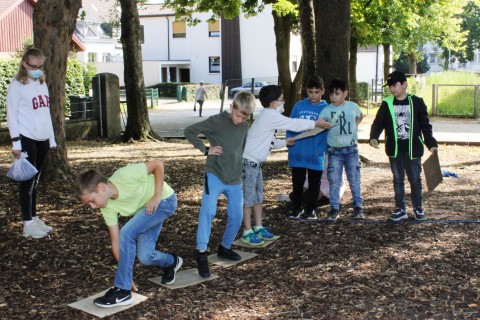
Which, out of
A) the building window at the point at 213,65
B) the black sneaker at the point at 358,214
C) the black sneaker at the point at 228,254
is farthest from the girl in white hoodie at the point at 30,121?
the building window at the point at 213,65

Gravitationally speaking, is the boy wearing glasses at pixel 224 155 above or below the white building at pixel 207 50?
below

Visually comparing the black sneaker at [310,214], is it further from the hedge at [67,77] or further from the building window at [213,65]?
the building window at [213,65]

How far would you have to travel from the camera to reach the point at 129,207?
4.53m

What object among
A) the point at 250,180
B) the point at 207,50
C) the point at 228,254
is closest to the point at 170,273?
the point at 228,254

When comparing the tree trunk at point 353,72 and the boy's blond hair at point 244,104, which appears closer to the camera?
the boy's blond hair at point 244,104

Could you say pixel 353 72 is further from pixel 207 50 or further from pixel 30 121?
pixel 207 50

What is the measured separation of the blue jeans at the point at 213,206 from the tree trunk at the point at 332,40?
16.1 ft

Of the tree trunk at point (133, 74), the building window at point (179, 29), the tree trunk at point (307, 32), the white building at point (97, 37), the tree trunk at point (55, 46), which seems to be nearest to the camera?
the tree trunk at point (55, 46)

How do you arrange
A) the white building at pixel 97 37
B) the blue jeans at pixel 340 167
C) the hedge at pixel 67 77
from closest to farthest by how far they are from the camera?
the blue jeans at pixel 340 167
the hedge at pixel 67 77
the white building at pixel 97 37

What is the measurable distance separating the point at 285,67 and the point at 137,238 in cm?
1771

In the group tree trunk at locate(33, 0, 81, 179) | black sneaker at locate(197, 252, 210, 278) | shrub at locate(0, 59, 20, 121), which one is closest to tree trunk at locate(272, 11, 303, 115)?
shrub at locate(0, 59, 20, 121)

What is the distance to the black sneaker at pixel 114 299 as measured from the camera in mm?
4637

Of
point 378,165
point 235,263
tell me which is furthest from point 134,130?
point 235,263

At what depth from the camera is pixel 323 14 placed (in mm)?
10203
